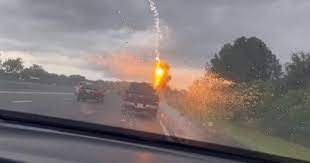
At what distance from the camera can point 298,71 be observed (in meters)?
5.61

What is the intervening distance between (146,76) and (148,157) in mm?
1710

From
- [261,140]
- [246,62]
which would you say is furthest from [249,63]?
[261,140]

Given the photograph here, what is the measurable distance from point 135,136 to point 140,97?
→ 156 inches

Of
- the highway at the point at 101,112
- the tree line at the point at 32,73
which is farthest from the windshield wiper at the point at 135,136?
the tree line at the point at 32,73

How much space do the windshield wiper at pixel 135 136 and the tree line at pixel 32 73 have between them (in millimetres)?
886

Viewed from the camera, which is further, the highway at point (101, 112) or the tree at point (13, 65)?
the tree at point (13, 65)

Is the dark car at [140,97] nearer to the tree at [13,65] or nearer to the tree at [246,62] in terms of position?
the tree at [246,62]

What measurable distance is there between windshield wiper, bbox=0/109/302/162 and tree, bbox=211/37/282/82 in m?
1.24

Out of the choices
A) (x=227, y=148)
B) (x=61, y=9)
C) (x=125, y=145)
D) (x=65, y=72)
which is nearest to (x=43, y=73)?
(x=65, y=72)

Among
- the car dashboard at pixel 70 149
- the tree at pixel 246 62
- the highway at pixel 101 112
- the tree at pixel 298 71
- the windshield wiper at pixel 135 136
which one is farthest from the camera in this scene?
the tree at pixel 298 71

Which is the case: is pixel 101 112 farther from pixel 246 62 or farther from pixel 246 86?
pixel 246 62

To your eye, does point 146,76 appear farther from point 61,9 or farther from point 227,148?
point 227,148

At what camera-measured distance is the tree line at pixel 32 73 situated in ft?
15.5

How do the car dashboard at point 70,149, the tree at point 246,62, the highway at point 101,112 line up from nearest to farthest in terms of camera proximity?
1. the car dashboard at point 70,149
2. the highway at point 101,112
3. the tree at point 246,62
